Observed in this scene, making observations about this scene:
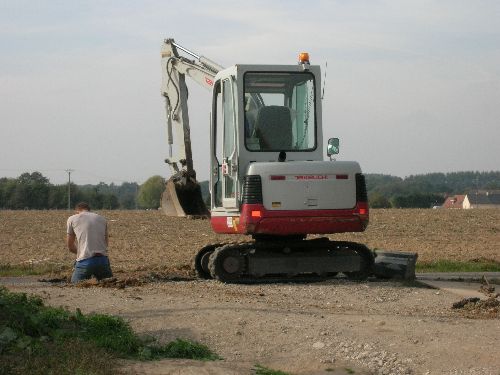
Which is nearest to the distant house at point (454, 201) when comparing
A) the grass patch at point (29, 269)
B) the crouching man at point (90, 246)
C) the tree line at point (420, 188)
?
the tree line at point (420, 188)

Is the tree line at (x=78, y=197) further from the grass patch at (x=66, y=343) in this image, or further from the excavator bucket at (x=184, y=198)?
the grass patch at (x=66, y=343)

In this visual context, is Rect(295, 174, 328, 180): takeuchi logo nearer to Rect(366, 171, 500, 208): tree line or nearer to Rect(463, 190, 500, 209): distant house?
Rect(366, 171, 500, 208): tree line

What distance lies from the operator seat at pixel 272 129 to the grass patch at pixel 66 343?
6.06 meters

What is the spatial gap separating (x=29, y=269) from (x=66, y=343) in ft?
45.3

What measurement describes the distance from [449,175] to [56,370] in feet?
559

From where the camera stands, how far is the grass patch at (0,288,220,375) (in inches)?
333

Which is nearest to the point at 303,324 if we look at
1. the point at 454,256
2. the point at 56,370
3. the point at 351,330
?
the point at 351,330

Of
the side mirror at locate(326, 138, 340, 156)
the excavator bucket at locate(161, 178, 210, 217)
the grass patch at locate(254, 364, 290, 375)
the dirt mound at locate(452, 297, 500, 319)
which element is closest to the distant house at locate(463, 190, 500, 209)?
the excavator bucket at locate(161, 178, 210, 217)

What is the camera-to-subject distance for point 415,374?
9562 millimetres

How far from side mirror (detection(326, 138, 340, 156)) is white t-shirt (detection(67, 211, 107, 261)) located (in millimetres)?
3985

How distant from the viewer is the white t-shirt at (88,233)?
52.0ft

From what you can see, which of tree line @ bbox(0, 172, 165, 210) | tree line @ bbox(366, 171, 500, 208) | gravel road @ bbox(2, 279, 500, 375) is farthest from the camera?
tree line @ bbox(366, 171, 500, 208)

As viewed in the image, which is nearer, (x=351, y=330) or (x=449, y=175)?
(x=351, y=330)

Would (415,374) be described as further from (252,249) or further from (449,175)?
(449,175)
